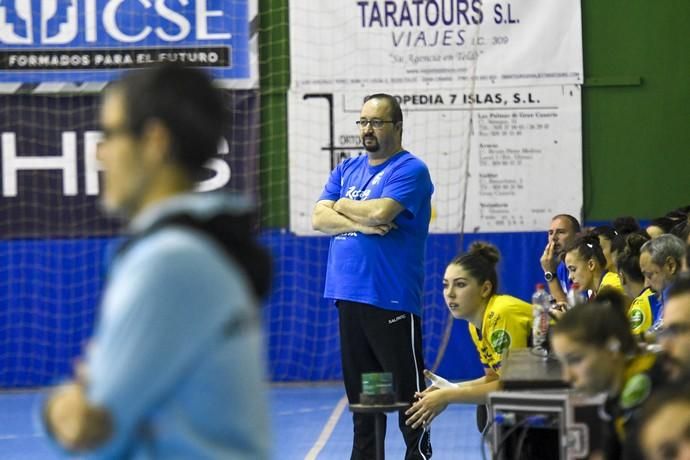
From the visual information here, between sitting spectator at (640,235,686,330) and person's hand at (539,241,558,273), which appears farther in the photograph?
person's hand at (539,241,558,273)

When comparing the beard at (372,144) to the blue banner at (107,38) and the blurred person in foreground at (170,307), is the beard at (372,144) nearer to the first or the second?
the blurred person in foreground at (170,307)

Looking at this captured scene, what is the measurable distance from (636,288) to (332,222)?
1.54 meters

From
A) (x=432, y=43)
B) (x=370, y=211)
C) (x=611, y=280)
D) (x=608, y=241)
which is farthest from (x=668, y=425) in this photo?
(x=432, y=43)

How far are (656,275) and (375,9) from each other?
545 cm

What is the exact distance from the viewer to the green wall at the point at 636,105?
34.1 ft

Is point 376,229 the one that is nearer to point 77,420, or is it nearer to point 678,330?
point 678,330

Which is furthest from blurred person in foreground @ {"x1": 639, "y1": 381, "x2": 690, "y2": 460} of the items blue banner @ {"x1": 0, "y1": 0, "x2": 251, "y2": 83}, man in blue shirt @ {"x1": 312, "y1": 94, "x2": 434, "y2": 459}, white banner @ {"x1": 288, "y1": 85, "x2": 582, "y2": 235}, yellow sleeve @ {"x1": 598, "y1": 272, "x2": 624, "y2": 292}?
blue banner @ {"x1": 0, "y1": 0, "x2": 251, "y2": 83}

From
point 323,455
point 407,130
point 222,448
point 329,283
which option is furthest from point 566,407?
point 407,130

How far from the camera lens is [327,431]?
26.6ft

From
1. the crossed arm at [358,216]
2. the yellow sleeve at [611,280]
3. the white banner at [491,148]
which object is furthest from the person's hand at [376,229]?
the white banner at [491,148]

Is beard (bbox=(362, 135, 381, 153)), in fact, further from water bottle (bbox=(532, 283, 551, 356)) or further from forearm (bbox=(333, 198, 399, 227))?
water bottle (bbox=(532, 283, 551, 356))

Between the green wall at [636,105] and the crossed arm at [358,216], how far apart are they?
14.9 ft

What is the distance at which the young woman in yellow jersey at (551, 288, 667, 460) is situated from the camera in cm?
308

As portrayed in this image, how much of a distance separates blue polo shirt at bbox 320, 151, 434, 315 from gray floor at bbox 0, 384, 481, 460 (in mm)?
1482
